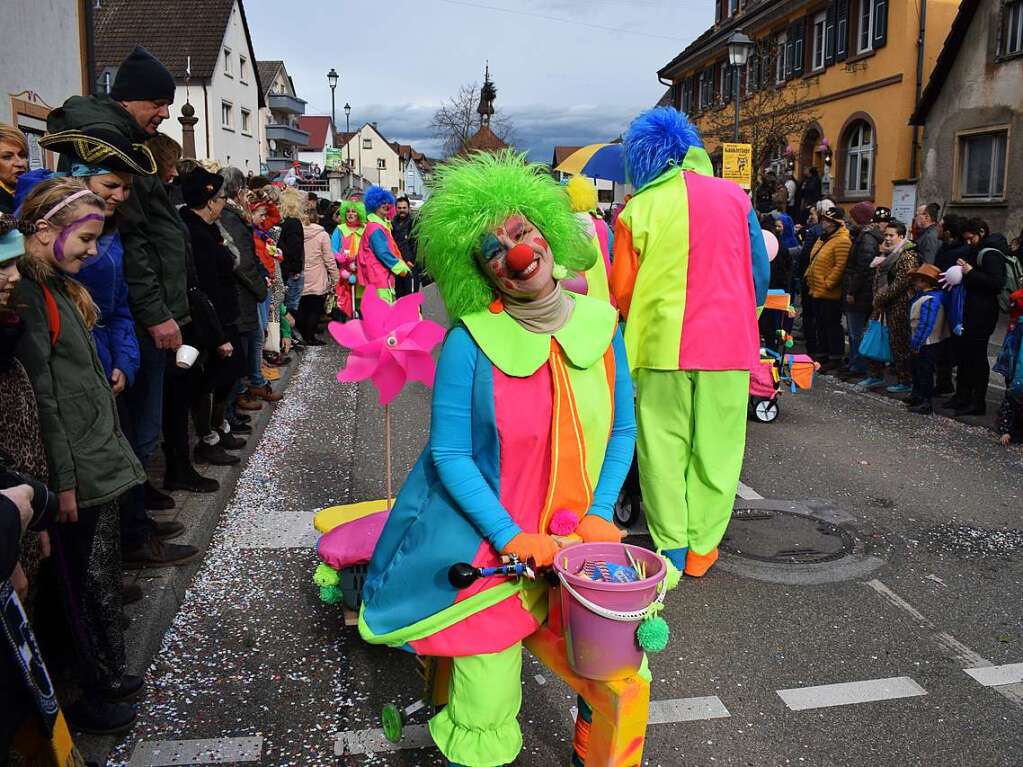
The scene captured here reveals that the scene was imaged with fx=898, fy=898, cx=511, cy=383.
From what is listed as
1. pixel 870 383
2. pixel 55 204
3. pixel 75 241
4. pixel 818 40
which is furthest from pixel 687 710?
pixel 818 40

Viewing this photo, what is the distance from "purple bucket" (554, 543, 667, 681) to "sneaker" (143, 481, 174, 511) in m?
3.31

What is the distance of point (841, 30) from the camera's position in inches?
887

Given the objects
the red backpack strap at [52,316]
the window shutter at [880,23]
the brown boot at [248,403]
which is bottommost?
the brown boot at [248,403]

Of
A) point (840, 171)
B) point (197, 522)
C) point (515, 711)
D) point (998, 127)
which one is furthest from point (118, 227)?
point (840, 171)

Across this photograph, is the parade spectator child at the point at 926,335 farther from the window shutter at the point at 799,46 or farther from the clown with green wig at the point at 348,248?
the window shutter at the point at 799,46

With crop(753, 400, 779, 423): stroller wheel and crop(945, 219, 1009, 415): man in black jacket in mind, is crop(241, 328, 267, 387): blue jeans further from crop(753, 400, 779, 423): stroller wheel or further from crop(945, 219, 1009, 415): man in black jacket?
crop(945, 219, 1009, 415): man in black jacket

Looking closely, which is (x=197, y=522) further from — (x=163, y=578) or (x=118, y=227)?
(x=118, y=227)

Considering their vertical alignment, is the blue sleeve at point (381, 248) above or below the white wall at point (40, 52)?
below

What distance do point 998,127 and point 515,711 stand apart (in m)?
18.2

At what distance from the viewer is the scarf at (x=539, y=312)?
2418 millimetres

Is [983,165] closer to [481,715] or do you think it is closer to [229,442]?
[229,442]

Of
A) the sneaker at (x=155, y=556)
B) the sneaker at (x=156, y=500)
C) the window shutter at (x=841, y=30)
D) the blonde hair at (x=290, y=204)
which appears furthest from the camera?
the window shutter at (x=841, y=30)

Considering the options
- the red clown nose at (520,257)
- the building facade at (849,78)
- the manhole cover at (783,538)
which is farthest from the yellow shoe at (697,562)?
the building facade at (849,78)

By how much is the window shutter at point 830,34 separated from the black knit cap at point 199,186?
2138 centimetres
